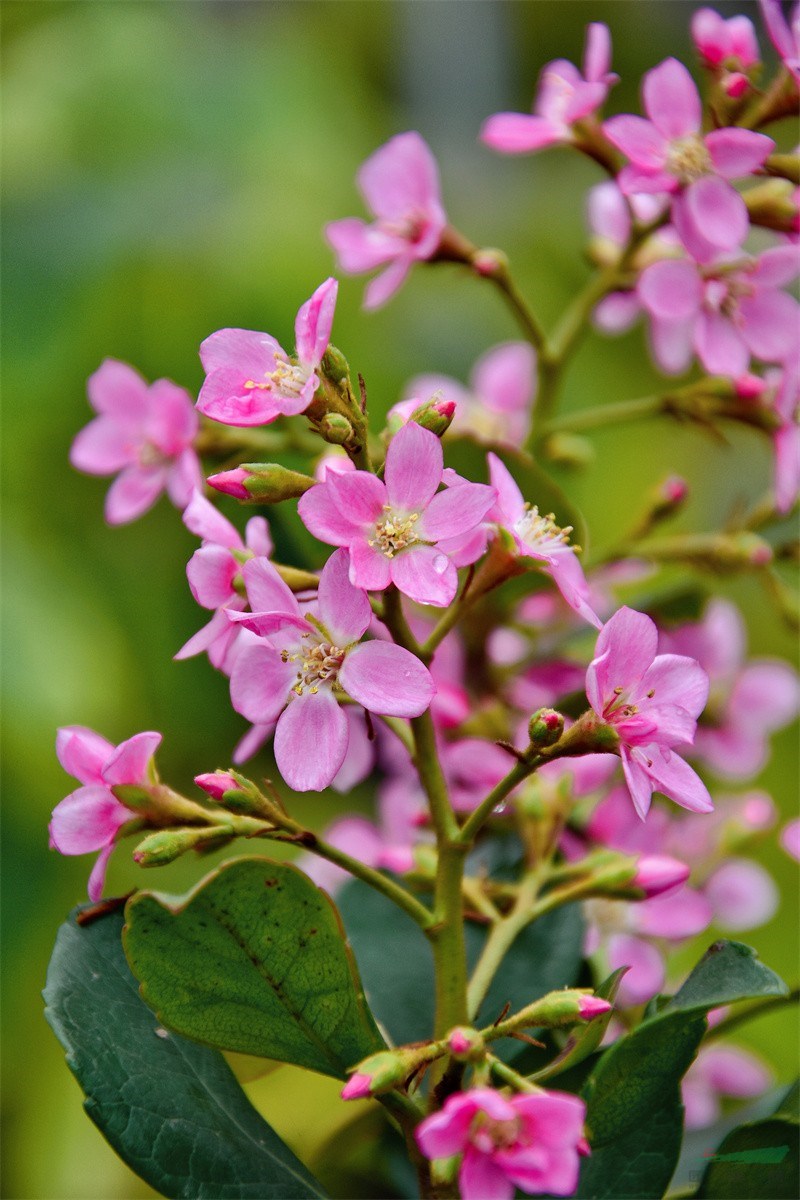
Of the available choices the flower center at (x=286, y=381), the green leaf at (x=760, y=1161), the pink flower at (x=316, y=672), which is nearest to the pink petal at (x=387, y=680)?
the pink flower at (x=316, y=672)

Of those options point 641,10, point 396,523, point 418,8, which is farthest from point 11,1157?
point 641,10

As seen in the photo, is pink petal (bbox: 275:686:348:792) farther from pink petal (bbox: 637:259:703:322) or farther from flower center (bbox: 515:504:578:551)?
pink petal (bbox: 637:259:703:322)

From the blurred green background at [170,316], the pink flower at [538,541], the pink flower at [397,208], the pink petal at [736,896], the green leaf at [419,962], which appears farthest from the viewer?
the blurred green background at [170,316]

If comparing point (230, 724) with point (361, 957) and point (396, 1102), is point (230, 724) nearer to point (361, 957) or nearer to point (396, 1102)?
point (361, 957)

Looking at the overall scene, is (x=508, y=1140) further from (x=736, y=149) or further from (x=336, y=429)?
(x=736, y=149)

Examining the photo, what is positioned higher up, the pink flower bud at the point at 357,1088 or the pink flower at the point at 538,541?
the pink flower at the point at 538,541

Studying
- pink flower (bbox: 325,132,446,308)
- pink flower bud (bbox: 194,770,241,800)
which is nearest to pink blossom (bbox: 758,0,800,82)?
pink flower (bbox: 325,132,446,308)

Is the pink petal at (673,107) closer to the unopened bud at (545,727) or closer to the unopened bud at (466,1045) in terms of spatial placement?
the unopened bud at (545,727)
